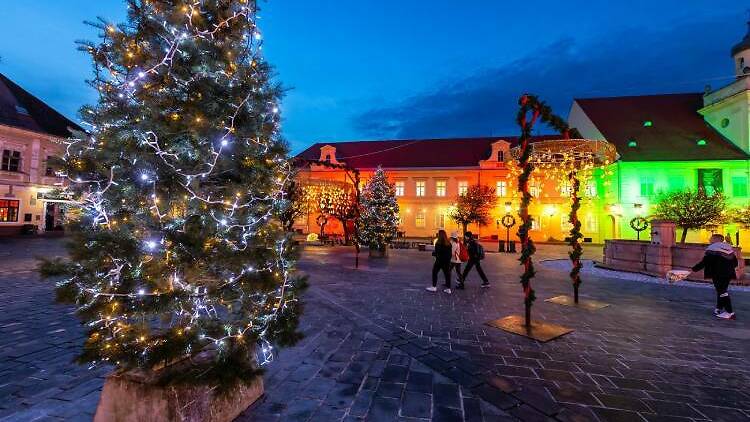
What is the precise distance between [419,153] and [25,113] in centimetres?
3807

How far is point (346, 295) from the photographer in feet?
30.6

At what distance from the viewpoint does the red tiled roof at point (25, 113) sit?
28.7 m

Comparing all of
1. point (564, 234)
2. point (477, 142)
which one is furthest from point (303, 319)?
point (477, 142)

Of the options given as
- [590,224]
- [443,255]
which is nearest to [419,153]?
[590,224]

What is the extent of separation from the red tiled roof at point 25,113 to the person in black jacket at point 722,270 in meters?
38.5

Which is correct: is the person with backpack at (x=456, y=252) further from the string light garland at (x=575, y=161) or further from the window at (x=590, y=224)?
the window at (x=590, y=224)

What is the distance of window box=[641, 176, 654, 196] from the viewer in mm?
30944

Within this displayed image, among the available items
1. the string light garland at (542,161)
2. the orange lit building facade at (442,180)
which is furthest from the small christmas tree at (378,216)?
the orange lit building facade at (442,180)

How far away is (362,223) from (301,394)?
1656 centimetres

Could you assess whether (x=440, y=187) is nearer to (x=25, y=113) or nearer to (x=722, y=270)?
(x=722, y=270)

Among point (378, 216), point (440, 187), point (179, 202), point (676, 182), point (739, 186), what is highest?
point (440, 187)

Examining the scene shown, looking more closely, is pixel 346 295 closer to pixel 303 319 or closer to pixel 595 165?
pixel 303 319

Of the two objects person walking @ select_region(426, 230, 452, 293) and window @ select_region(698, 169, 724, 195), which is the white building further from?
window @ select_region(698, 169, 724, 195)

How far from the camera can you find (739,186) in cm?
2902
